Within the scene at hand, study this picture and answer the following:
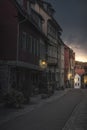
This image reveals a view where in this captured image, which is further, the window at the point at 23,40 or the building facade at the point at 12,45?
the window at the point at 23,40

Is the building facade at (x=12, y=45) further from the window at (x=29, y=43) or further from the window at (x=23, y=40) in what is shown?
the window at (x=29, y=43)

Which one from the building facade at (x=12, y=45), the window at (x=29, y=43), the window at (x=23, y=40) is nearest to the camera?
the building facade at (x=12, y=45)

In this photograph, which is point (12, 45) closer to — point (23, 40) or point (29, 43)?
point (23, 40)

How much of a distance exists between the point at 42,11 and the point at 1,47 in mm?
22353

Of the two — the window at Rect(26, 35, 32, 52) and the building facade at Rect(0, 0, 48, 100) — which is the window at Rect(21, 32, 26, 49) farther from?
the window at Rect(26, 35, 32, 52)

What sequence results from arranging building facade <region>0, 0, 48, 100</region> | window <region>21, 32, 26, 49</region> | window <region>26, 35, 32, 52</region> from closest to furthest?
building facade <region>0, 0, 48, 100</region>, window <region>21, 32, 26, 49</region>, window <region>26, 35, 32, 52</region>

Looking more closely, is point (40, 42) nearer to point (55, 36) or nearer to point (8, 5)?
point (8, 5)

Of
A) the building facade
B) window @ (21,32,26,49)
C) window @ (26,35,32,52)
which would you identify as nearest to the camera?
the building facade

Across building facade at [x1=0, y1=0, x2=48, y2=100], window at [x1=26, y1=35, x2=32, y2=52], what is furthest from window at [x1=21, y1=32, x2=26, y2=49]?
window at [x1=26, y1=35, x2=32, y2=52]

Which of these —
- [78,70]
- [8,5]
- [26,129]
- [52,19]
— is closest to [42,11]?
[52,19]

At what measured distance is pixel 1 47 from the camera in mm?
30547

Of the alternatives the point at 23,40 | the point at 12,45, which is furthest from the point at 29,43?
the point at 12,45

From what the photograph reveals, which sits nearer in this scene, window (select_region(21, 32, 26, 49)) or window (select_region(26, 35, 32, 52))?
window (select_region(21, 32, 26, 49))

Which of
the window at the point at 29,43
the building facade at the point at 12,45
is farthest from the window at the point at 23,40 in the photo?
the window at the point at 29,43
